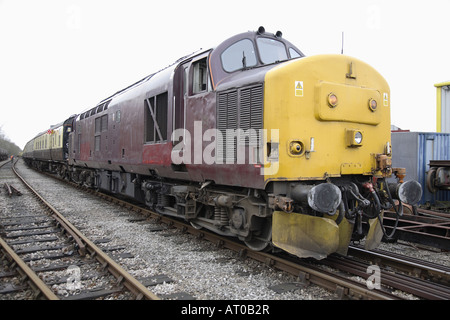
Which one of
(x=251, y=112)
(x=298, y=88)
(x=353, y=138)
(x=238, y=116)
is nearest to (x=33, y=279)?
(x=238, y=116)

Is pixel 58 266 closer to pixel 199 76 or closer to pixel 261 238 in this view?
pixel 261 238

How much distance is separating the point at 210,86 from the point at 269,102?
1519 millimetres

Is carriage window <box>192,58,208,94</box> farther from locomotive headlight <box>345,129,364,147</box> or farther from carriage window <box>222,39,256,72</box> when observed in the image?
locomotive headlight <box>345,129,364,147</box>

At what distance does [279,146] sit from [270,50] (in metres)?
2.37

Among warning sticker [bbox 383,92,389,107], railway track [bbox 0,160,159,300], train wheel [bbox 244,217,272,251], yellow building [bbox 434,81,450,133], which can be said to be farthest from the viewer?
yellow building [bbox 434,81,450,133]

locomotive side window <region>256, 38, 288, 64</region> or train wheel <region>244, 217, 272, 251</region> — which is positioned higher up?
locomotive side window <region>256, 38, 288, 64</region>

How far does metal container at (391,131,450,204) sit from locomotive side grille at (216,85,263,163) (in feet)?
29.9

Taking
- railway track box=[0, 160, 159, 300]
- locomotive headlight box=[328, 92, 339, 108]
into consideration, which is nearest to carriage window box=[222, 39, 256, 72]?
locomotive headlight box=[328, 92, 339, 108]

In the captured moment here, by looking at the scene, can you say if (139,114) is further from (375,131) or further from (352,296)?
(352,296)

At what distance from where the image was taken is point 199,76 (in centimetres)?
627

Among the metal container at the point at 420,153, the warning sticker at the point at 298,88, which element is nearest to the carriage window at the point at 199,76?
the warning sticker at the point at 298,88

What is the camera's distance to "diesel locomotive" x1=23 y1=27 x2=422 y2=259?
460 cm

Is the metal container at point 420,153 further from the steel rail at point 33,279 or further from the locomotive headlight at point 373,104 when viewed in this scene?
the steel rail at point 33,279

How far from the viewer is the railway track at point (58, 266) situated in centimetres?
420
